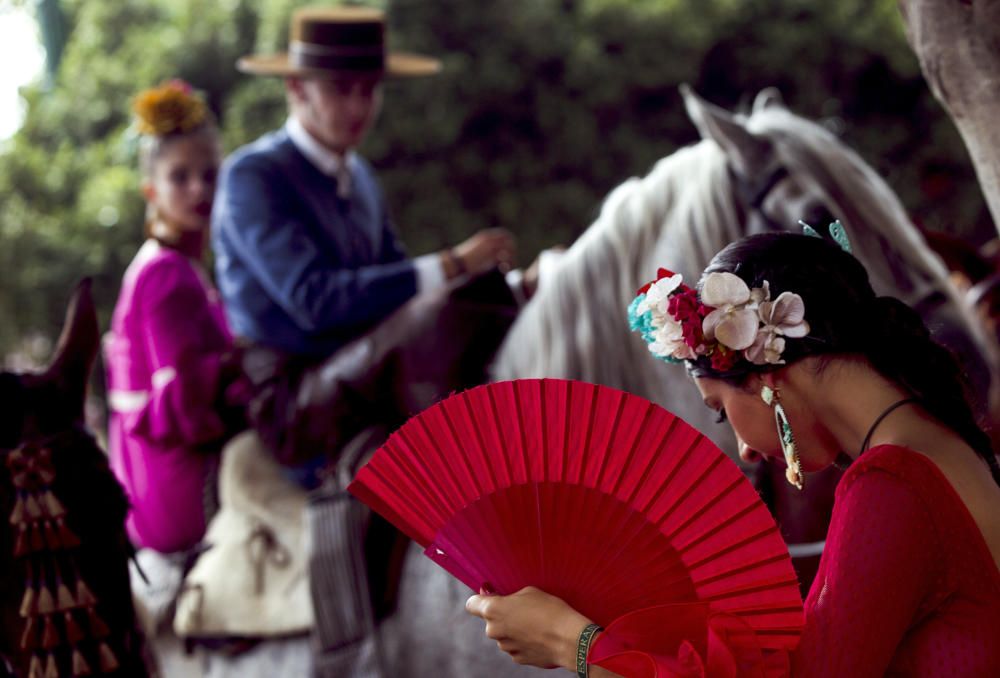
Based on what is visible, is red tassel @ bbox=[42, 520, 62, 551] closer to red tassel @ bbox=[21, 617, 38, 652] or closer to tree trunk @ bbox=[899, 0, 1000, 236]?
red tassel @ bbox=[21, 617, 38, 652]

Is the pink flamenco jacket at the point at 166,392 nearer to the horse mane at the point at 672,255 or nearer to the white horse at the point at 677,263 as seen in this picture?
the white horse at the point at 677,263

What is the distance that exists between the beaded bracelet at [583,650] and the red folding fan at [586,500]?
0.06 metres

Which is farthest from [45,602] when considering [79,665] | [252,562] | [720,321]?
[720,321]

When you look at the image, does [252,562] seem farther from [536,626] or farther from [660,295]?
[660,295]

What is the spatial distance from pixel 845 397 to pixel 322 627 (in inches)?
69.8

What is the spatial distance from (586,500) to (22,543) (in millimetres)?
1163

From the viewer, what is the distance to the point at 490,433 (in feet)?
4.68

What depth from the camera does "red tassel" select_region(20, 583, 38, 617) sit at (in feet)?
6.64

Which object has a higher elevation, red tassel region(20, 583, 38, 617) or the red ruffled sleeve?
the red ruffled sleeve

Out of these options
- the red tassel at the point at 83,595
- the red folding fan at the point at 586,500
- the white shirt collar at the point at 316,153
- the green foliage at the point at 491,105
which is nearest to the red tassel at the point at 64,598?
the red tassel at the point at 83,595

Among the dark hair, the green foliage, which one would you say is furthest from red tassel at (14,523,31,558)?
the green foliage

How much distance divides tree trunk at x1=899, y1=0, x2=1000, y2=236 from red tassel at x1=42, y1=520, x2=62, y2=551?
1764mm

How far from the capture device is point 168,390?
312 centimetres

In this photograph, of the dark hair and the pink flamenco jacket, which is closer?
the dark hair
